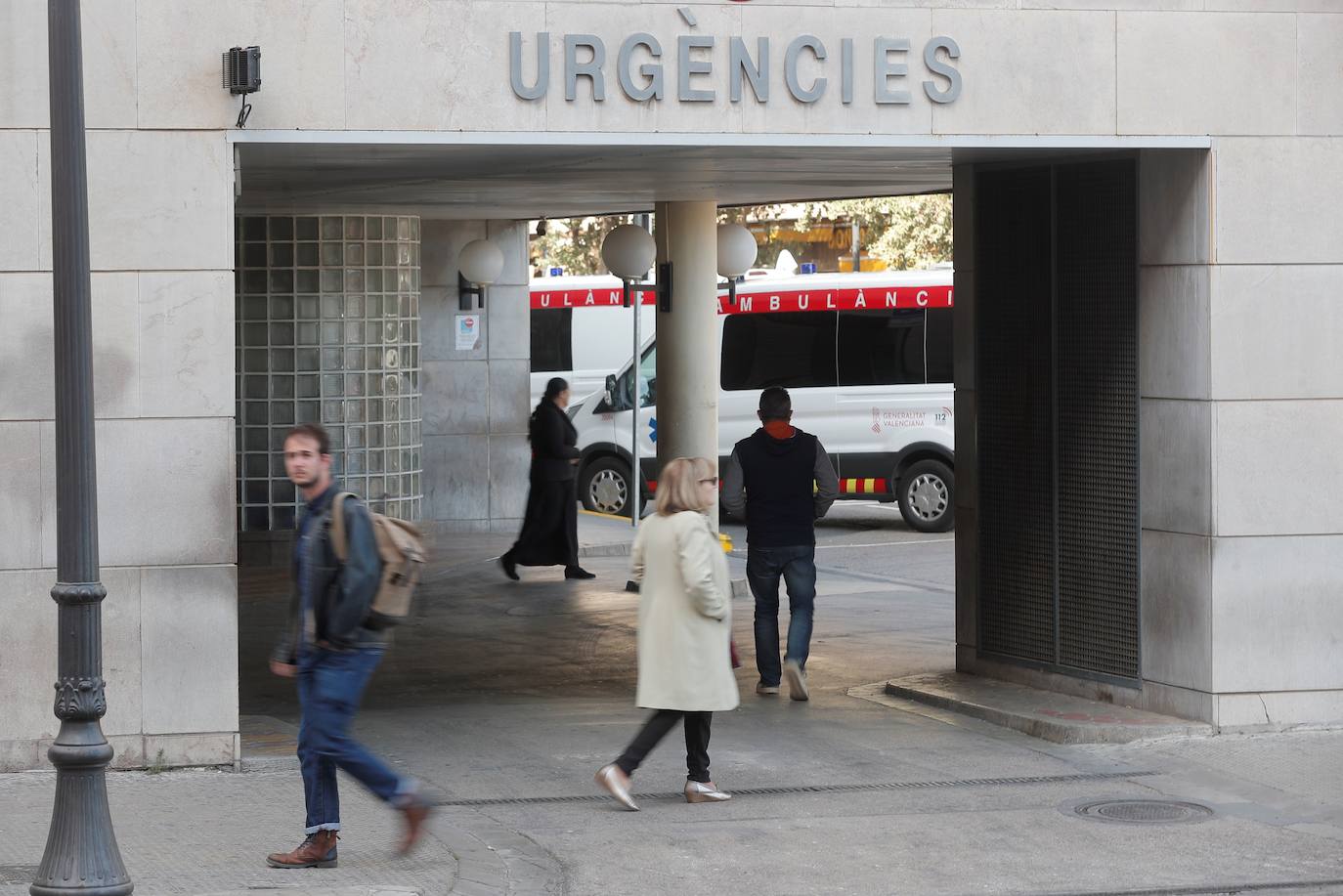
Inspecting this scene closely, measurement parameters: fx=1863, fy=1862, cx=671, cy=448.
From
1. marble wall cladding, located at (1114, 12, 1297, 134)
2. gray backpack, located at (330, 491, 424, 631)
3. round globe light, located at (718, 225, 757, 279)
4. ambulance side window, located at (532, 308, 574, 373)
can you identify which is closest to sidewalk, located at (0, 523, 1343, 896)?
gray backpack, located at (330, 491, 424, 631)

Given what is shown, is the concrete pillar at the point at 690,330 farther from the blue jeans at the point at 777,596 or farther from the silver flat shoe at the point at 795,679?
the silver flat shoe at the point at 795,679

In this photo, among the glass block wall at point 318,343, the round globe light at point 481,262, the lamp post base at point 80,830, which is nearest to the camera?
the lamp post base at point 80,830

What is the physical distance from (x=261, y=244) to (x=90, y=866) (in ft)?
40.4

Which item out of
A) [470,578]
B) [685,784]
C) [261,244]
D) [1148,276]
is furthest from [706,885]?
[261,244]

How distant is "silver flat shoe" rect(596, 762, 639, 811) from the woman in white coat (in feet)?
0.85

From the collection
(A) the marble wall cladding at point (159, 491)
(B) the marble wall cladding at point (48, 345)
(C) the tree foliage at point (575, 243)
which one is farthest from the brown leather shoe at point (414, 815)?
(C) the tree foliage at point (575, 243)

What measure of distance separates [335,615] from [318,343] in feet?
38.3

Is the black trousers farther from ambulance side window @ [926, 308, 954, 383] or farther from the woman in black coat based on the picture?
ambulance side window @ [926, 308, 954, 383]

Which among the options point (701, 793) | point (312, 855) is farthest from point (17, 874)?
point (701, 793)

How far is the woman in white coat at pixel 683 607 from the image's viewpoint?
776 centimetres

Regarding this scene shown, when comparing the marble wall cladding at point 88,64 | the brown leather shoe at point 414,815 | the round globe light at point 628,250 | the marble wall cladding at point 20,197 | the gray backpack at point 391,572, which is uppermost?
the marble wall cladding at point 88,64

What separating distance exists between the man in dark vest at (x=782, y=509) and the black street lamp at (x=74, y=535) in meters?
5.04

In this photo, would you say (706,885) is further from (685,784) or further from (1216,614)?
(1216,614)

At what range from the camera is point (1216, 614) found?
929cm
